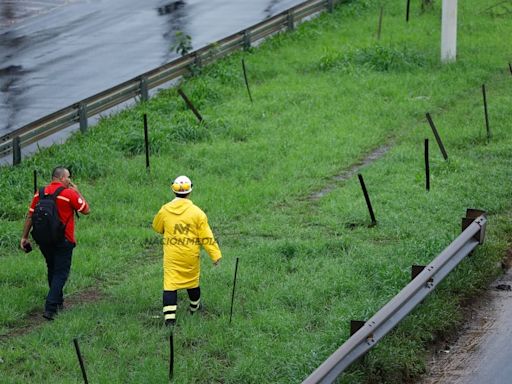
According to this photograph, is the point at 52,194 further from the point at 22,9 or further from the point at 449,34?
the point at 22,9

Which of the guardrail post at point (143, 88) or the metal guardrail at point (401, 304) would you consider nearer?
the metal guardrail at point (401, 304)

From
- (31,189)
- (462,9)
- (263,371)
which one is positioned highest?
(263,371)

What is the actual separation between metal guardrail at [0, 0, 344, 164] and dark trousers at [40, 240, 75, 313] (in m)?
5.94

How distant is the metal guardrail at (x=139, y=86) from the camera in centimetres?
1731

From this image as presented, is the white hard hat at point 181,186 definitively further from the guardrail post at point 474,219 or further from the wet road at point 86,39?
the wet road at point 86,39

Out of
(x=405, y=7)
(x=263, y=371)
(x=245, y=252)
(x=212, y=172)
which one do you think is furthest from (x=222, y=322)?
(x=405, y=7)

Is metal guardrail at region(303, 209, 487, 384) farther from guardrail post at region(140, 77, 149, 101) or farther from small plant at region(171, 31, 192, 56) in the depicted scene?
small plant at region(171, 31, 192, 56)

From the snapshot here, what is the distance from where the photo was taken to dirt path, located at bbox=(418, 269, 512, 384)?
31.1 ft

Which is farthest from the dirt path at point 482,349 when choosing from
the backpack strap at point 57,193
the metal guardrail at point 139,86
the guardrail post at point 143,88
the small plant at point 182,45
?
the small plant at point 182,45

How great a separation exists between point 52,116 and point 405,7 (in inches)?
519

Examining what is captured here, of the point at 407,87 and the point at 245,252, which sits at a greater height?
the point at 245,252

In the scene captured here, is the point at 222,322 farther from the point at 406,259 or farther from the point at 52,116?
the point at 52,116

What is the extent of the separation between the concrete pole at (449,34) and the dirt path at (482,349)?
473 inches

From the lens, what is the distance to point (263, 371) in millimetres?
9219
